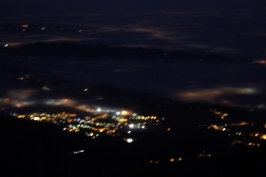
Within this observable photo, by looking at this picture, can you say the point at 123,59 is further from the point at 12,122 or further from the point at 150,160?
the point at 150,160

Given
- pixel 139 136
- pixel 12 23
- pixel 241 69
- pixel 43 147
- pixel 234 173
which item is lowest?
pixel 12 23

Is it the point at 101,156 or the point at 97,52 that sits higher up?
the point at 101,156

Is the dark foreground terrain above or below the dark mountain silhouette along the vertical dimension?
above

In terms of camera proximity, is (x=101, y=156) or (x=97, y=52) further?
(x=97, y=52)

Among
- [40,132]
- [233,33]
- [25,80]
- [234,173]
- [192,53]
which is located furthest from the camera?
[233,33]

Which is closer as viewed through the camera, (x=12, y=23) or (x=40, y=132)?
(x=40, y=132)

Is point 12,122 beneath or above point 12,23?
above

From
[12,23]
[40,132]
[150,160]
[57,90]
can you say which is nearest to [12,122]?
[40,132]

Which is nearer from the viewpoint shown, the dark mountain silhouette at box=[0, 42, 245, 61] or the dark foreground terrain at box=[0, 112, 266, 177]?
the dark foreground terrain at box=[0, 112, 266, 177]

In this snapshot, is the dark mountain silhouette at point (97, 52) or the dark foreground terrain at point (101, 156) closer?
the dark foreground terrain at point (101, 156)

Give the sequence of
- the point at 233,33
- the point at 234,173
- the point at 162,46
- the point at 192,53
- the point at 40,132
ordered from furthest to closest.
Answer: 1. the point at 233,33
2. the point at 162,46
3. the point at 192,53
4. the point at 40,132
5. the point at 234,173

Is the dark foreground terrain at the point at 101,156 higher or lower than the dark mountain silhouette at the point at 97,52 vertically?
higher
